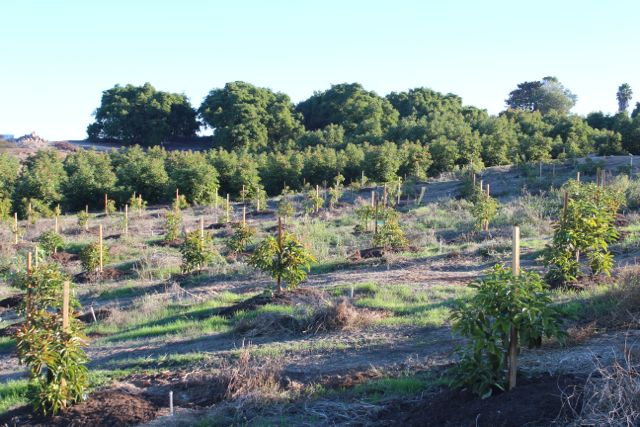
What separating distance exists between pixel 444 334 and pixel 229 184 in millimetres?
29416

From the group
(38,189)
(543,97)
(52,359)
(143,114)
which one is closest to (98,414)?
(52,359)

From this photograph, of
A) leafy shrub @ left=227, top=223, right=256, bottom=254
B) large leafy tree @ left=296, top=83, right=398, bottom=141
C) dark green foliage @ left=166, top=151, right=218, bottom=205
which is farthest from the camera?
large leafy tree @ left=296, top=83, right=398, bottom=141

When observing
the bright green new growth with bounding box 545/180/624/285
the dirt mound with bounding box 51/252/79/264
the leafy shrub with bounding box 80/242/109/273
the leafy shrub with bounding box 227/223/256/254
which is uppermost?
the bright green new growth with bounding box 545/180/624/285

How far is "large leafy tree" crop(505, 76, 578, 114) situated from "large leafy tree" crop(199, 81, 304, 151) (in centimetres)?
2376

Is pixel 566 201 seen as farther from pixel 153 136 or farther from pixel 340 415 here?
pixel 153 136

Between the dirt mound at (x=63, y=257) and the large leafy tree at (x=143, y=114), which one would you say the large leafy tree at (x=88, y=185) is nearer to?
the dirt mound at (x=63, y=257)

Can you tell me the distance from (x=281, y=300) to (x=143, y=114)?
4817 cm

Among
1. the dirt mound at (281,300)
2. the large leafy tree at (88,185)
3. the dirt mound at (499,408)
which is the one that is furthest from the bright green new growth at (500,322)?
the large leafy tree at (88,185)

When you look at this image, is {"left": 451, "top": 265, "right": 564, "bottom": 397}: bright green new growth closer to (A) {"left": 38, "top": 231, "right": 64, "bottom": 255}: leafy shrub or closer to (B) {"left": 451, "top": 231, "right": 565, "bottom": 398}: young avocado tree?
(B) {"left": 451, "top": 231, "right": 565, "bottom": 398}: young avocado tree

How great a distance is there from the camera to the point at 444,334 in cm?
801

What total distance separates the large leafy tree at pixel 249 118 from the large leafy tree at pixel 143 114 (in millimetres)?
3091

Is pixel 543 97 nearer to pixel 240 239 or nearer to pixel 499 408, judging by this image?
pixel 240 239

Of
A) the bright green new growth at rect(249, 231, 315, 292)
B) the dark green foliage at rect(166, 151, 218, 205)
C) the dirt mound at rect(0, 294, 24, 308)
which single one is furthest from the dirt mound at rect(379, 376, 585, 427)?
the dark green foliage at rect(166, 151, 218, 205)

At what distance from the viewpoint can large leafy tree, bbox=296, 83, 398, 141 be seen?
48.6m
